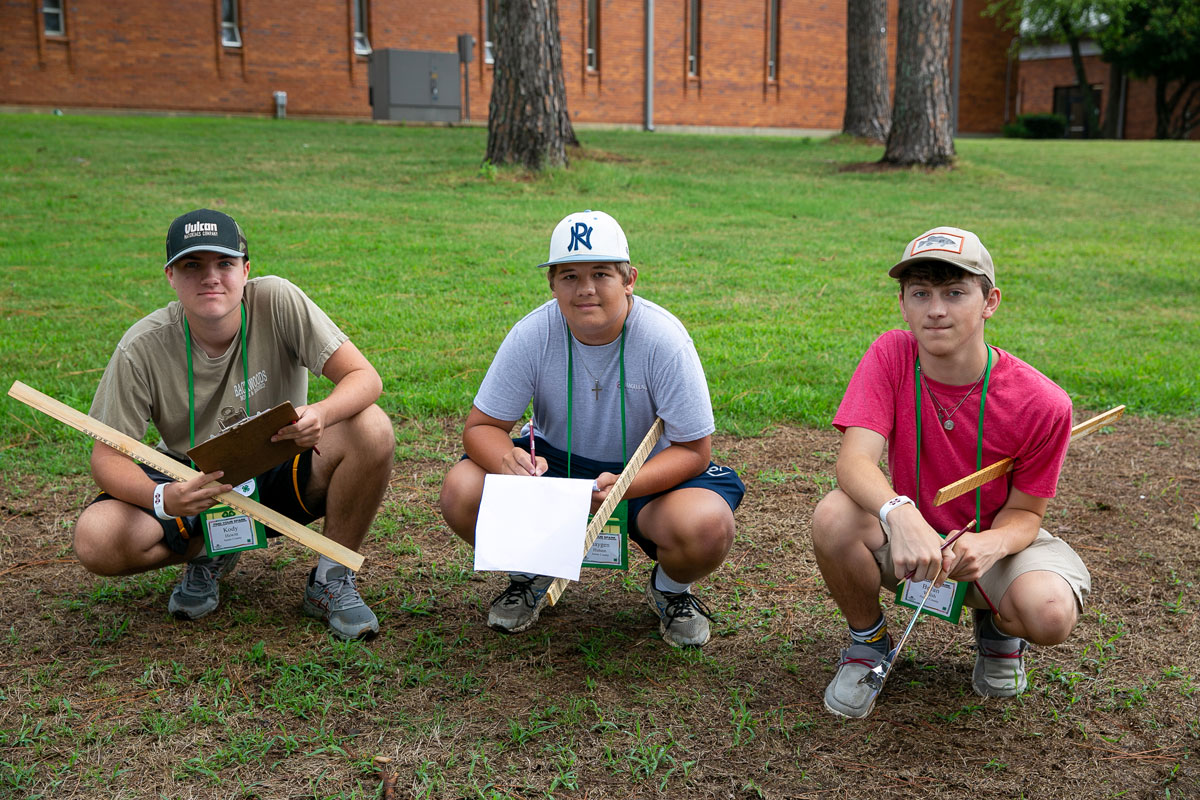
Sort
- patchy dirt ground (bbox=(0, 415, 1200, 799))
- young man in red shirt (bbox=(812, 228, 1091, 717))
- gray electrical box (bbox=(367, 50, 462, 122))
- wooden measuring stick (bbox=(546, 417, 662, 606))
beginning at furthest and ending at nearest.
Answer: gray electrical box (bbox=(367, 50, 462, 122))
wooden measuring stick (bbox=(546, 417, 662, 606))
young man in red shirt (bbox=(812, 228, 1091, 717))
patchy dirt ground (bbox=(0, 415, 1200, 799))

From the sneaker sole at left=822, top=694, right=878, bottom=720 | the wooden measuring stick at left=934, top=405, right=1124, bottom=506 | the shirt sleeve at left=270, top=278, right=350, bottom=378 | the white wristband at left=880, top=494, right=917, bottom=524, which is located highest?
the shirt sleeve at left=270, top=278, right=350, bottom=378

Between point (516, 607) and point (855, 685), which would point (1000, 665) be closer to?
point (855, 685)

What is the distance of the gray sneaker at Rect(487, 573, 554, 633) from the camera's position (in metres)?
3.54

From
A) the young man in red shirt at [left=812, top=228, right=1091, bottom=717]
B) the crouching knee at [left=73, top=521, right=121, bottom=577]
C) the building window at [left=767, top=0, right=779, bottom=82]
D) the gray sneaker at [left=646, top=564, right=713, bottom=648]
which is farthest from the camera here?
the building window at [left=767, top=0, right=779, bottom=82]

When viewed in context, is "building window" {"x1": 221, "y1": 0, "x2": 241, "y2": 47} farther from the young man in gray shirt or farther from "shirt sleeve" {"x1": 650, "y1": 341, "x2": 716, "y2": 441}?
"shirt sleeve" {"x1": 650, "y1": 341, "x2": 716, "y2": 441}

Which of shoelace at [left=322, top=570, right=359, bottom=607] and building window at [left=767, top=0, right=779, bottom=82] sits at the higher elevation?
building window at [left=767, top=0, right=779, bottom=82]

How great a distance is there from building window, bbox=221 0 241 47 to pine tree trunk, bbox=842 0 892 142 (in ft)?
57.7

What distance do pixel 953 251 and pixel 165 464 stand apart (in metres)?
2.54

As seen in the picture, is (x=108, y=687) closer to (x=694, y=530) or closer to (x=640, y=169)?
(x=694, y=530)

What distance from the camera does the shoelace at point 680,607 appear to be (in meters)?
3.47

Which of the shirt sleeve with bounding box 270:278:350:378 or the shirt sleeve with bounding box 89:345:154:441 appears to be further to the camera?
the shirt sleeve with bounding box 270:278:350:378

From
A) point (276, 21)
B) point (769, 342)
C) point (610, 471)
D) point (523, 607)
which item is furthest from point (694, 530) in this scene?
point (276, 21)

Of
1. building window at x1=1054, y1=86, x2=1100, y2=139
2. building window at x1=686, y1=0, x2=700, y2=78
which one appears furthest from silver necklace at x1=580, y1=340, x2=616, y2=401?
building window at x1=1054, y1=86, x2=1100, y2=139

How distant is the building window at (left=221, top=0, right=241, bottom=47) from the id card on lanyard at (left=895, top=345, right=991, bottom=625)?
29678 mm
